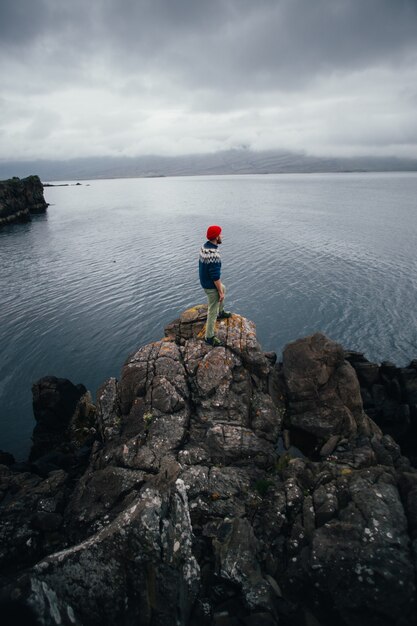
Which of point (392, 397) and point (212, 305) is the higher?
point (212, 305)

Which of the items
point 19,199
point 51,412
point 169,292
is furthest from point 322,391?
point 19,199

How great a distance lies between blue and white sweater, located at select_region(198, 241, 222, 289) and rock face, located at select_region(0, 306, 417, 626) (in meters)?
3.80

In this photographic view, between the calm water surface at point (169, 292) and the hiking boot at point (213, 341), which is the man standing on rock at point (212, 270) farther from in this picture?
the calm water surface at point (169, 292)

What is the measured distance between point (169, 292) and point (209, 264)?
32.2 metres

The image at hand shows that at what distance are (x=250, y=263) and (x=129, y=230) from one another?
5292 cm

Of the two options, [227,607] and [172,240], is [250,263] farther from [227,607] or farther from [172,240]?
[227,607]

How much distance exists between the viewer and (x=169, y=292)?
47250 mm

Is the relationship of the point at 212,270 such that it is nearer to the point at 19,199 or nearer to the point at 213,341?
the point at 213,341

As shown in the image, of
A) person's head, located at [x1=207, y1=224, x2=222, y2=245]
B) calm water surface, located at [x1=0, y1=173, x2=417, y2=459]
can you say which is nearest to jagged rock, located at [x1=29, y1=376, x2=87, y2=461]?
calm water surface, located at [x1=0, y1=173, x2=417, y2=459]

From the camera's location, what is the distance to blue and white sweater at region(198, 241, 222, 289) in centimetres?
1534

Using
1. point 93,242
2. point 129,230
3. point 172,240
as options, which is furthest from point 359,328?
point 129,230

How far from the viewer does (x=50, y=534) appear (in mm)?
12633

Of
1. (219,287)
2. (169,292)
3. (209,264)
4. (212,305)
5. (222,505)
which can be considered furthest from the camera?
(169,292)

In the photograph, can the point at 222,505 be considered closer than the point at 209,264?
Yes
